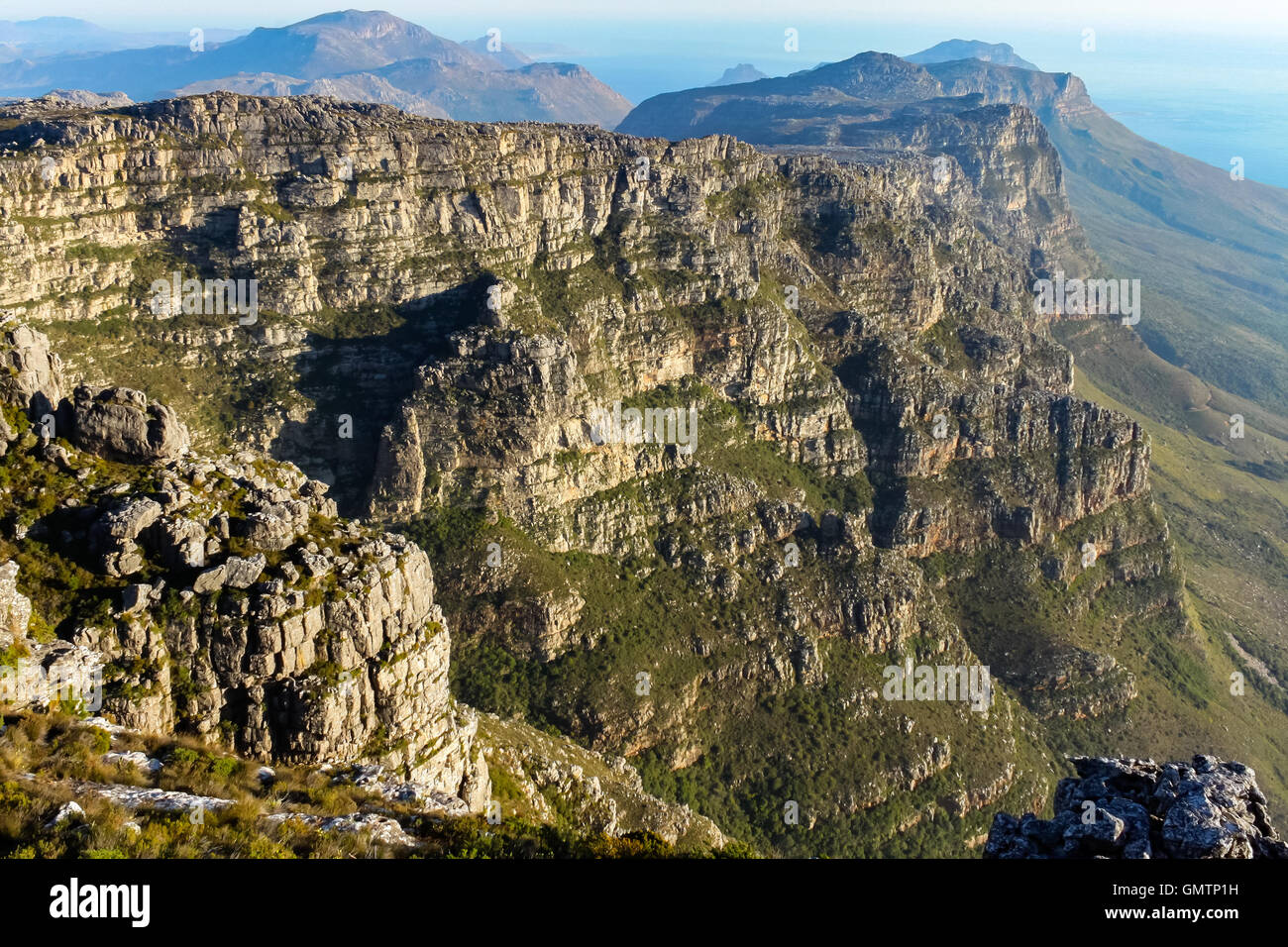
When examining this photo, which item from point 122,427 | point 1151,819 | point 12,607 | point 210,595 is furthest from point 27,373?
point 1151,819

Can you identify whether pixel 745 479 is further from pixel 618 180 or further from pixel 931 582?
pixel 618 180

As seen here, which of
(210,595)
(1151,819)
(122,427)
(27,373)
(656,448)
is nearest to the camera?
(1151,819)

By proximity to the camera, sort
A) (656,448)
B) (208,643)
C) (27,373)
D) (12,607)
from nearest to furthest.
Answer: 1. (12,607)
2. (208,643)
3. (27,373)
4. (656,448)

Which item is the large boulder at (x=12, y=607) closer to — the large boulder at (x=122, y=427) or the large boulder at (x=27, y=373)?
the large boulder at (x=122, y=427)

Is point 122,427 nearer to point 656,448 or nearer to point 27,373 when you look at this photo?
point 27,373

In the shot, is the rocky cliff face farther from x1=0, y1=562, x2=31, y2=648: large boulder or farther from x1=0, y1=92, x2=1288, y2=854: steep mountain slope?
x1=0, y1=92, x2=1288, y2=854: steep mountain slope

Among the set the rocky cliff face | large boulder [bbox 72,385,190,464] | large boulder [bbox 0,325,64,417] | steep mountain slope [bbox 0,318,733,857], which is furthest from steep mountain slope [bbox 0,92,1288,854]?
large boulder [bbox 0,325,64,417]
